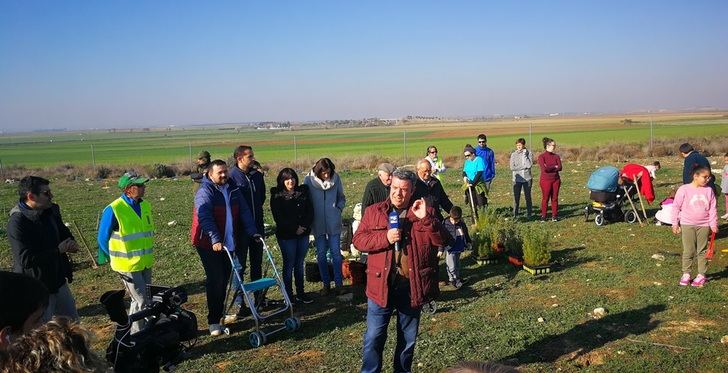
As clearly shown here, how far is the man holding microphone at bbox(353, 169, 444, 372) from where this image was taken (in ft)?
13.5

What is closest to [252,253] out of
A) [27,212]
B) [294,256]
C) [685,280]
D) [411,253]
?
[294,256]

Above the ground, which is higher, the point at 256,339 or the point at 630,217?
the point at 630,217

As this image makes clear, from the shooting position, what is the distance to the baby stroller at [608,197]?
11156 mm

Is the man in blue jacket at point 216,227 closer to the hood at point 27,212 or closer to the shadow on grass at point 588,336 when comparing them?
the hood at point 27,212

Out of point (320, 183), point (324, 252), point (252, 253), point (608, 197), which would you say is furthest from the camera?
point (608, 197)

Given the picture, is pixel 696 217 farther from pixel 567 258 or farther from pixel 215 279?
pixel 215 279

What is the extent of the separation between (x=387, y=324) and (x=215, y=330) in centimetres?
253

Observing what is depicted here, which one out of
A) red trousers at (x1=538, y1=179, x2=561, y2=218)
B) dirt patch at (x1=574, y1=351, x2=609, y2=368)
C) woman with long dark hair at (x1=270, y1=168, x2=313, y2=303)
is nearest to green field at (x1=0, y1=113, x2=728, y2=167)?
red trousers at (x1=538, y1=179, x2=561, y2=218)

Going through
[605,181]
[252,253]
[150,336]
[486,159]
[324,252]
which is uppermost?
[486,159]

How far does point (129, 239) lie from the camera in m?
5.49

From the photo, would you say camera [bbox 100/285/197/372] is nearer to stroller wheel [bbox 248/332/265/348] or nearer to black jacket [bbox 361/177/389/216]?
stroller wheel [bbox 248/332/265/348]

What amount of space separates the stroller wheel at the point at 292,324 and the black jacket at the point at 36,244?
2286 millimetres

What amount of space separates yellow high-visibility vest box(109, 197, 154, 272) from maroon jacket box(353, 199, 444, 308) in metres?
2.52

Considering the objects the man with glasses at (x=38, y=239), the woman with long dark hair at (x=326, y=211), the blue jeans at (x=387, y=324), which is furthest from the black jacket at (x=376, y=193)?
the man with glasses at (x=38, y=239)
